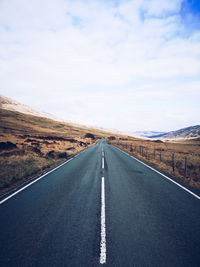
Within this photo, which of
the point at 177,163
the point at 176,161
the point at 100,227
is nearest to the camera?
the point at 100,227

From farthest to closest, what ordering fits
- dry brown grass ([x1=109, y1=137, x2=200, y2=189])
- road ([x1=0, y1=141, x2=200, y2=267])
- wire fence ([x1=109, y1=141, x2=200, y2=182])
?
wire fence ([x1=109, y1=141, x2=200, y2=182])
dry brown grass ([x1=109, y1=137, x2=200, y2=189])
road ([x1=0, y1=141, x2=200, y2=267])

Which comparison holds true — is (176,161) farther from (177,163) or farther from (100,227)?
(100,227)

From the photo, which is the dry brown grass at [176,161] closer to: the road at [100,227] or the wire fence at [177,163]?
the wire fence at [177,163]

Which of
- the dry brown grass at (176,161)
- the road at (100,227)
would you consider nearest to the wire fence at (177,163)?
the dry brown grass at (176,161)

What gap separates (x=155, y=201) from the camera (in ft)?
19.3

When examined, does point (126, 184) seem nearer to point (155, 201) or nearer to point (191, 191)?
point (155, 201)

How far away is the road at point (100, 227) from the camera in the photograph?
3.10m

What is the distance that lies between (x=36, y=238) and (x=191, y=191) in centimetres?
681

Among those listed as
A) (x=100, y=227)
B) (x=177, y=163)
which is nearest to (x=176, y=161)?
(x=177, y=163)

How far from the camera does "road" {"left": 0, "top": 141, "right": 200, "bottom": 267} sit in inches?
122

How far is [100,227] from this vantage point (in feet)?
13.6

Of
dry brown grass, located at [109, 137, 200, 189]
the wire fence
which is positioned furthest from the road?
the wire fence

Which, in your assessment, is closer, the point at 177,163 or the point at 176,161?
the point at 177,163

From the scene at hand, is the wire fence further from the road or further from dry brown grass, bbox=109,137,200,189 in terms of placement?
the road
